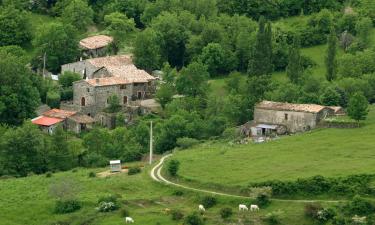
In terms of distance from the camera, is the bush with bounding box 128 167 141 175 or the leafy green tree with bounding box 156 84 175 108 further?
the leafy green tree with bounding box 156 84 175 108

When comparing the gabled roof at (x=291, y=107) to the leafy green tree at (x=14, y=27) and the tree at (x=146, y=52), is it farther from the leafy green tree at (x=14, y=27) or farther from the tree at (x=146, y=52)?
the leafy green tree at (x=14, y=27)

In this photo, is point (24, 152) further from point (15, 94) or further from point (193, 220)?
point (193, 220)

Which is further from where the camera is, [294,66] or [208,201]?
[294,66]

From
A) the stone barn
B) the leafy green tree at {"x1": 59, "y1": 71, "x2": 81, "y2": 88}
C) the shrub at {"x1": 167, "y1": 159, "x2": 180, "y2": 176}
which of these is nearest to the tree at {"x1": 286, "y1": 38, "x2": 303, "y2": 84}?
the stone barn

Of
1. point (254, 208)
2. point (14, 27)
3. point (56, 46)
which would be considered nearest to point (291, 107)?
point (254, 208)

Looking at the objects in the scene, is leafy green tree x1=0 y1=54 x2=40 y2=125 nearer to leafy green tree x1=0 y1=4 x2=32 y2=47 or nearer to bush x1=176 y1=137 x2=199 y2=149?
leafy green tree x1=0 y1=4 x2=32 y2=47

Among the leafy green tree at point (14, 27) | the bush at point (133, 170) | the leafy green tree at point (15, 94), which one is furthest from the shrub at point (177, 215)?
the leafy green tree at point (14, 27)

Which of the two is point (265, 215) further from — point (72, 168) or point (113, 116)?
point (113, 116)
